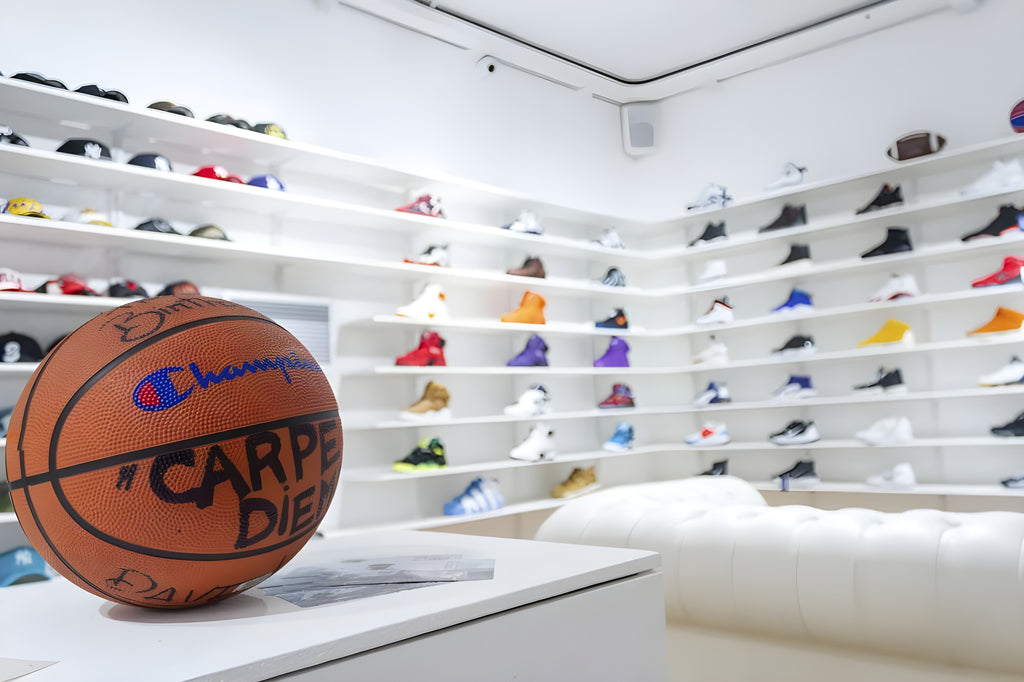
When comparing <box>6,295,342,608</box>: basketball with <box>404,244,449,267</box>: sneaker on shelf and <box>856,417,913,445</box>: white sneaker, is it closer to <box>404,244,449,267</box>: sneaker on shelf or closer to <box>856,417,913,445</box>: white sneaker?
<box>404,244,449,267</box>: sneaker on shelf

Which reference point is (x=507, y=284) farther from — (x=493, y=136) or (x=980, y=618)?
(x=980, y=618)

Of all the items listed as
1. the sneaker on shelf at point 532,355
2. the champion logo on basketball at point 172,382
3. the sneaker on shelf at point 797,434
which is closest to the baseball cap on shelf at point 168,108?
the sneaker on shelf at point 532,355

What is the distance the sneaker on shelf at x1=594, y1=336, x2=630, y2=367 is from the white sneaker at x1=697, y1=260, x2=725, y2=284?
74 centimetres

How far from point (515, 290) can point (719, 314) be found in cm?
138

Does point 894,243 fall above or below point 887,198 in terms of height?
below

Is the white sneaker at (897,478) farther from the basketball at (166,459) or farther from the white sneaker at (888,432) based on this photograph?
the basketball at (166,459)

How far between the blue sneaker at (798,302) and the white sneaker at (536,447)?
1.69m

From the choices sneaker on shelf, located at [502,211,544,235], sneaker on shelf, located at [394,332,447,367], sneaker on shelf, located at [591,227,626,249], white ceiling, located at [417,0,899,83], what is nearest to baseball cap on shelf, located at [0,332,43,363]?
sneaker on shelf, located at [394,332,447,367]

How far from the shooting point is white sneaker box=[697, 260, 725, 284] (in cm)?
516

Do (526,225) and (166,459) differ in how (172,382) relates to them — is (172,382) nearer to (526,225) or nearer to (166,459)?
(166,459)

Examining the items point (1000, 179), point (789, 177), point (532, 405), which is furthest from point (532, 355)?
point (1000, 179)

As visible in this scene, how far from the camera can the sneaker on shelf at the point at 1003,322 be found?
3949 mm

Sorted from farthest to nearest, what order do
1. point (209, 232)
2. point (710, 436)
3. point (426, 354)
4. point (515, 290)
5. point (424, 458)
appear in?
1. point (710, 436)
2. point (515, 290)
3. point (426, 354)
4. point (424, 458)
5. point (209, 232)

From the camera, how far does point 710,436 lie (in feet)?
16.4
